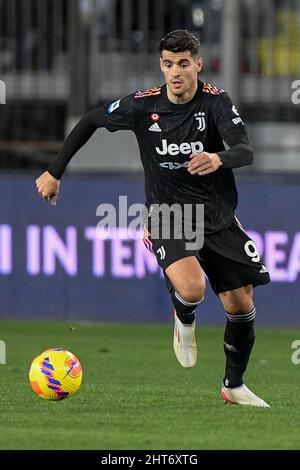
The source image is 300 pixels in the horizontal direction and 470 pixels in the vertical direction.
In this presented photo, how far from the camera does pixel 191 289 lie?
8008 millimetres

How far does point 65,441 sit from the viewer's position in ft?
21.4

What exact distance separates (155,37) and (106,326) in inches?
157

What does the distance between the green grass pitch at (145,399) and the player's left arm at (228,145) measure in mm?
1383

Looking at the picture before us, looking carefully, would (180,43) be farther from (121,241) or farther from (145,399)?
(121,241)

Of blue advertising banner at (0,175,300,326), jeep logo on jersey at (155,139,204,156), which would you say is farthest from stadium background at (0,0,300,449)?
jeep logo on jersey at (155,139,204,156)

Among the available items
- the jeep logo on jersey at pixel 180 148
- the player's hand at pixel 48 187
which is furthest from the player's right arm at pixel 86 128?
the jeep logo on jersey at pixel 180 148

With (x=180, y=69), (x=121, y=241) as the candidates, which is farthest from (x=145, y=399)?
(x=121, y=241)

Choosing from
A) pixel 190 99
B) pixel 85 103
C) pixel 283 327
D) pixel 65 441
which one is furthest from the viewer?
pixel 85 103

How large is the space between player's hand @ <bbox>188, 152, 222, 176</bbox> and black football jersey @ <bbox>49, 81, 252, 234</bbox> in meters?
0.41

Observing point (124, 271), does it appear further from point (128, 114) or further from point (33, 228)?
point (128, 114)

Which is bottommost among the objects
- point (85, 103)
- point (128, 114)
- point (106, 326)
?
point (106, 326)

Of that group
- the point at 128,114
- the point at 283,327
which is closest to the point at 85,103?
the point at 283,327

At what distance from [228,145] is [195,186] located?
1.60 feet

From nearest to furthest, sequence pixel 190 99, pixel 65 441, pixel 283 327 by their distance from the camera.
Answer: pixel 65 441 < pixel 190 99 < pixel 283 327
